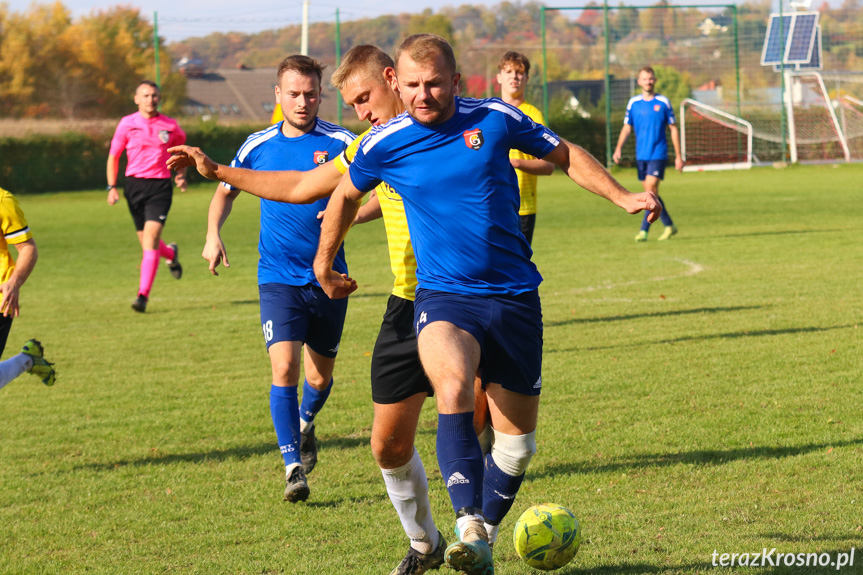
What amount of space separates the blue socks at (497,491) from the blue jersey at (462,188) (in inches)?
29.9

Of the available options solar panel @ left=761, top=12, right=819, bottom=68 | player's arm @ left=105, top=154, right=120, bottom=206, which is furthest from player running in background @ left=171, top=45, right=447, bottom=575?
solar panel @ left=761, top=12, right=819, bottom=68

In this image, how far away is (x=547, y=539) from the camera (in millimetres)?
3732

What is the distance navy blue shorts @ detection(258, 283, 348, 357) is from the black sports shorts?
682 cm

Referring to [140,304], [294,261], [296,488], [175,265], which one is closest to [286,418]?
[296,488]

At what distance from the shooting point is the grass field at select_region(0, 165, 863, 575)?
173 inches

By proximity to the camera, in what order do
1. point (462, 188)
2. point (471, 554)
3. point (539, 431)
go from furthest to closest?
point (539, 431) < point (462, 188) < point (471, 554)

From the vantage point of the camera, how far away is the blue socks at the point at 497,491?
4047mm

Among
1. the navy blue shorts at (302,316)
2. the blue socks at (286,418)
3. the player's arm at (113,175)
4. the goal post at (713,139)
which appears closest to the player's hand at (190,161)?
the navy blue shorts at (302,316)

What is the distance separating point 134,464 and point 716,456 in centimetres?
332

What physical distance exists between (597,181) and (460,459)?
126 centimetres

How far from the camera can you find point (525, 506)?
486 cm

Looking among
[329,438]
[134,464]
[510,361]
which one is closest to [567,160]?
[510,361]

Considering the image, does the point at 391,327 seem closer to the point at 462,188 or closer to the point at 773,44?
the point at 462,188

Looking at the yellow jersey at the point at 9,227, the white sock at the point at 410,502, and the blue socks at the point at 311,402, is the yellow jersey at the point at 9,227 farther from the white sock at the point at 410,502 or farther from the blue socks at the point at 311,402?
the white sock at the point at 410,502
